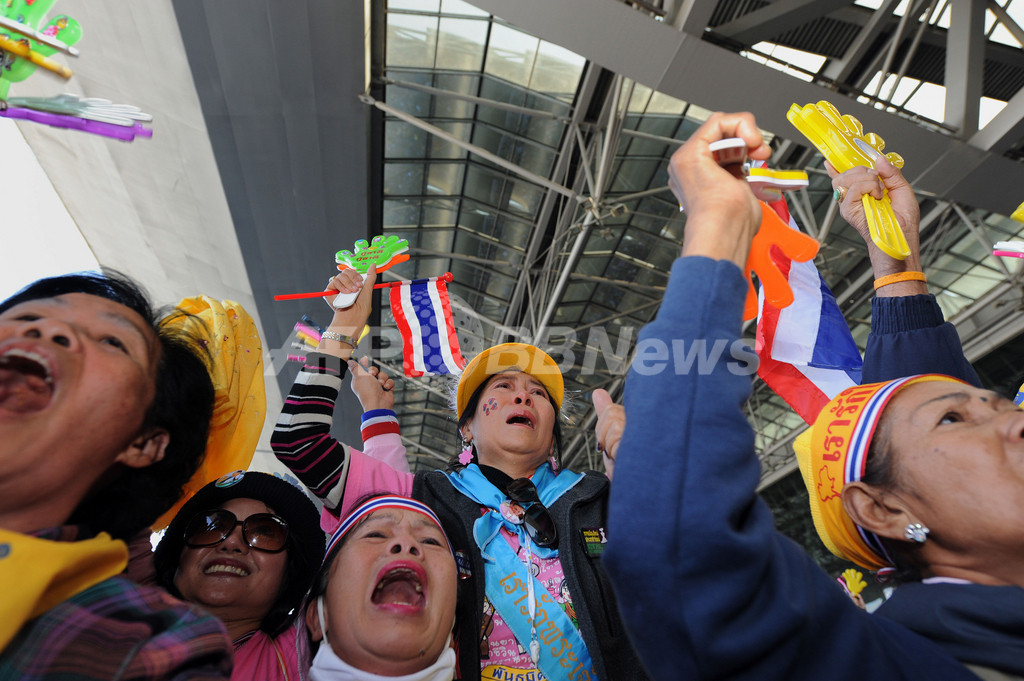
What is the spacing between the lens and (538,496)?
2.09 metres

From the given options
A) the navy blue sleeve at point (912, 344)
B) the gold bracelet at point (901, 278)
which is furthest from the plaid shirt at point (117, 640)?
the gold bracelet at point (901, 278)

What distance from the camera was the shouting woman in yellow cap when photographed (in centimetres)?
172

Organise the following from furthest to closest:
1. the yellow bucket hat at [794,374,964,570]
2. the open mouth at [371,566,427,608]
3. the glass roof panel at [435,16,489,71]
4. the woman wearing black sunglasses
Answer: the glass roof panel at [435,16,489,71]
the woman wearing black sunglasses
the open mouth at [371,566,427,608]
the yellow bucket hat at [794,374,964,570]

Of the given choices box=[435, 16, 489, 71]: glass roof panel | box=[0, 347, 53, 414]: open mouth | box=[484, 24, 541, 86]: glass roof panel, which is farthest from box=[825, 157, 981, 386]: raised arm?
box=[435, 16, 489, 71]: glass roof panel

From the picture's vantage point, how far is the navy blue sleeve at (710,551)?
89cm

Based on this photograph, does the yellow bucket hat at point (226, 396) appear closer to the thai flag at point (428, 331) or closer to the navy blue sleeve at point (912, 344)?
the navy blue sleeve at point (912, 344)

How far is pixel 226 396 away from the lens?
5.75 feet

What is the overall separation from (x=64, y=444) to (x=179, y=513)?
718 millimetres

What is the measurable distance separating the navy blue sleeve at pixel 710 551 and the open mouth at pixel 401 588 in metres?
0.70

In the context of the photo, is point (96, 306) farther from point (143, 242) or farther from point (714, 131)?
point (143, 242)

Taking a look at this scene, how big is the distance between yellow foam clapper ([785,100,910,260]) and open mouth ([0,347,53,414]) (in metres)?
2.06

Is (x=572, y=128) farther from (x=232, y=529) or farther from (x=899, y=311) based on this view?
(x=232, y=529)

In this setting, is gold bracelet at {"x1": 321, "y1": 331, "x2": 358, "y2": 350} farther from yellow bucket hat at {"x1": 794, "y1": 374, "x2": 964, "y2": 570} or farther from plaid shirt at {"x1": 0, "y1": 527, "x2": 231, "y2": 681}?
yellow bucket hat at {"x1": 794, "y1": 374, "x2": 964, "y2": 570}

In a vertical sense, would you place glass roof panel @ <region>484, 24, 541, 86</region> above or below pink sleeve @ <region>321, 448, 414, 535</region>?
above
